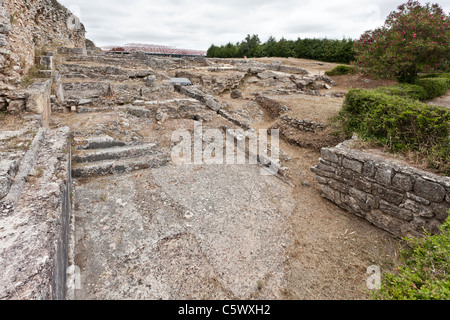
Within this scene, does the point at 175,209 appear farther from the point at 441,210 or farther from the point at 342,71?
the point at 342,71

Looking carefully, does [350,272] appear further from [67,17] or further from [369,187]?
[67,17]

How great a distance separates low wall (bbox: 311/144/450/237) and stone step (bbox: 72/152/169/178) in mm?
3824

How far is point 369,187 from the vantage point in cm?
402

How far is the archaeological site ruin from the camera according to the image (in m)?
2.52

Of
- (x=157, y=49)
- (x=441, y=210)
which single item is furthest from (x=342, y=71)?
(x=157, y=49)

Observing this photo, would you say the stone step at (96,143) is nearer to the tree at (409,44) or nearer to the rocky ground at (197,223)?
the rocky ground at (197,223)

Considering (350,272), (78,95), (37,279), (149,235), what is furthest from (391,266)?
(78,95)

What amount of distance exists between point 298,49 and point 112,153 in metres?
29.4

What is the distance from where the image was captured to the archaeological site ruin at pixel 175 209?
2.52 m

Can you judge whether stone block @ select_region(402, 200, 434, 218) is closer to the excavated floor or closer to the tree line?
the excavated floor

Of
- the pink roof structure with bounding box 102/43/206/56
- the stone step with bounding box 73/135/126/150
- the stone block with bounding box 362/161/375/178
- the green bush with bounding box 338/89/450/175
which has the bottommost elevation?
the stone block with bounding box 362/161/375/178

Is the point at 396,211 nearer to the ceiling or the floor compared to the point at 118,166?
nearer to the floor

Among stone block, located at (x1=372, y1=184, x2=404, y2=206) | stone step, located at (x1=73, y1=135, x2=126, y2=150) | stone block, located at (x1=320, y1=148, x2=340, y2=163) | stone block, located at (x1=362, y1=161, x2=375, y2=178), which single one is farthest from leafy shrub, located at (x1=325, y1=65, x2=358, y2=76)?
stone step, located at (x1=73, y1=135, x2=126, y2=150)

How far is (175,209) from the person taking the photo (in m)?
3.96
